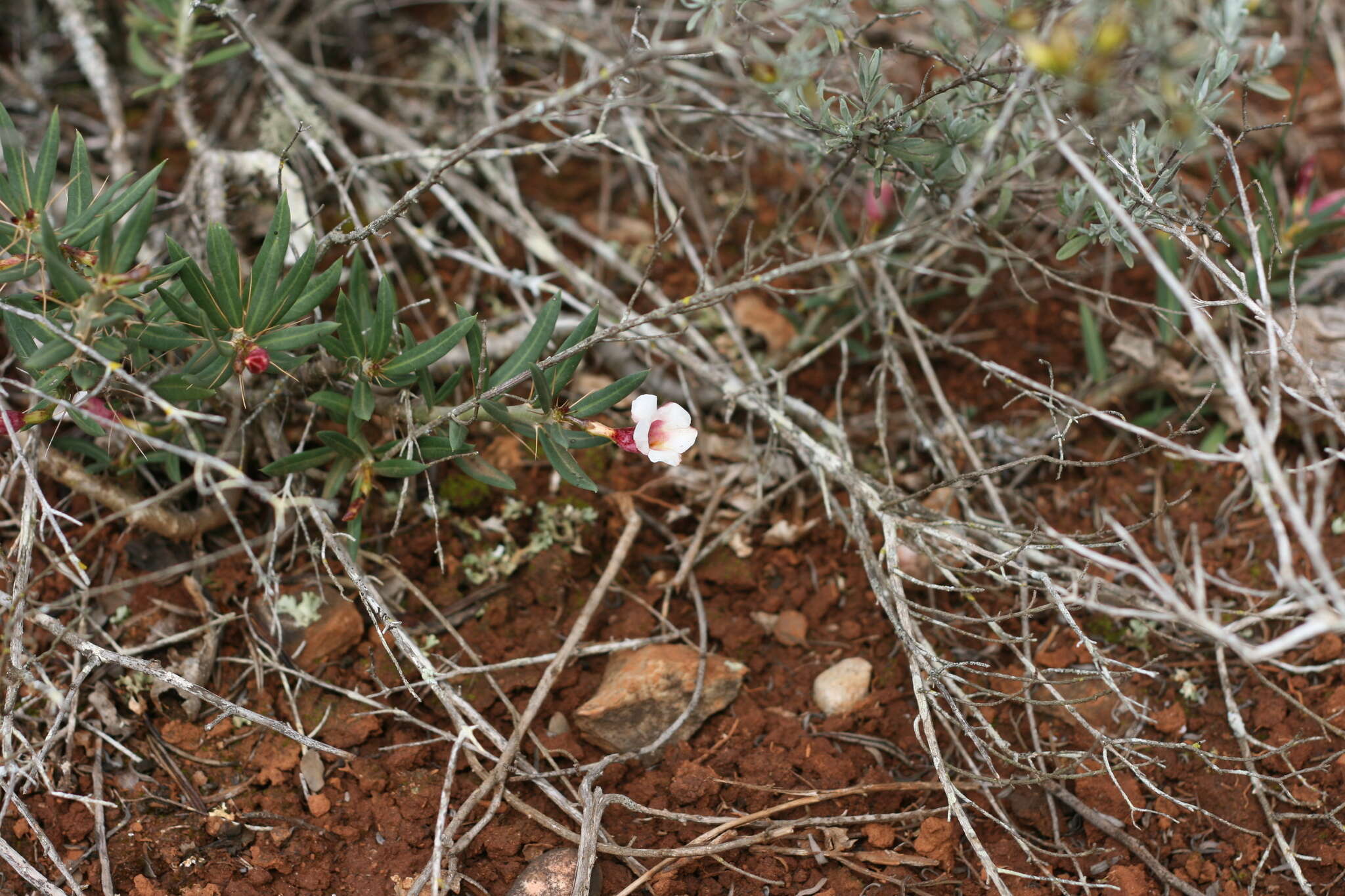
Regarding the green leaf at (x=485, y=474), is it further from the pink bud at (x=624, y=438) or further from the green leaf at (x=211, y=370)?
the green leaf at (x=211, y=370)

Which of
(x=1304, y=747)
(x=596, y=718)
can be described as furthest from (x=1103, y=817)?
(x=596, y=718)

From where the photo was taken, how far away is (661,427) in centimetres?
213

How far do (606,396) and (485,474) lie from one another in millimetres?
353

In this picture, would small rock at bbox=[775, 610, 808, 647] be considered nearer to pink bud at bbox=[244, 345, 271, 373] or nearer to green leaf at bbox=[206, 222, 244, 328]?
pink bud at bbox=[244, 345, 271, 373]

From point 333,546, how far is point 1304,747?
7.60 ft

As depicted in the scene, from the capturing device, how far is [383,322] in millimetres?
2229

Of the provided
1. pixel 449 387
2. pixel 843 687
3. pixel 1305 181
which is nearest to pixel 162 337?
pixel 449 387

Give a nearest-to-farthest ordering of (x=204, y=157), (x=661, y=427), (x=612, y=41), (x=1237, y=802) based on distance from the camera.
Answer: (x=661, y=427), (x=1237, y=802), (x=204, y=157), (x=612, y=41)

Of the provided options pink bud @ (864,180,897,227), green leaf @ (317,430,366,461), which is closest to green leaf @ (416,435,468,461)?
green leaf @ (317,430,366,461)

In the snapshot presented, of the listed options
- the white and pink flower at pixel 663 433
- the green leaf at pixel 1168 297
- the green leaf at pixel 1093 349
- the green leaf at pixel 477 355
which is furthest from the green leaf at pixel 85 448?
the green leaf at pixel 1168 297

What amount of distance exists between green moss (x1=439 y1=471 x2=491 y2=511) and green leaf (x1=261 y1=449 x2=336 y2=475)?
0.43 metres

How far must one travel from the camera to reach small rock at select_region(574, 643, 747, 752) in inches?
92.6

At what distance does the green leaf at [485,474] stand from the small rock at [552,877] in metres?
0.80

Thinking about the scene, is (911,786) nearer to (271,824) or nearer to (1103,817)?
(1103,817)
